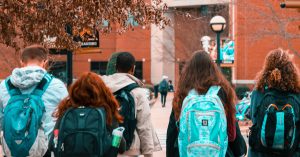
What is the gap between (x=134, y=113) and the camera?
532 cm

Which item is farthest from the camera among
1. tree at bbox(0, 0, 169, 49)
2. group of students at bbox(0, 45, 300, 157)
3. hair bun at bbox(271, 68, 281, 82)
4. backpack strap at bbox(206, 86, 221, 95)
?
tree at bbox(0, 0, 169, 49)

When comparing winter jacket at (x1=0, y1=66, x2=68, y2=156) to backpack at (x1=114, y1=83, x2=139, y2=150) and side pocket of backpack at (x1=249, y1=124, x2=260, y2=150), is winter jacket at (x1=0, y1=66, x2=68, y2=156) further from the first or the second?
side pocket of backpack at (x1=249, y1=124, x2=260, y2=150)

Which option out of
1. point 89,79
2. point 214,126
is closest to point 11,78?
point 89,79

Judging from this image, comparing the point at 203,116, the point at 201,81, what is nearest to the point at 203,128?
the point at 203,116

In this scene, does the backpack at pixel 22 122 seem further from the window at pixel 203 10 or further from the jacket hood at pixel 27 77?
the window at pixel 203 10

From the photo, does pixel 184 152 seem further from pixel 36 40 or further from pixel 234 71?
pixel 234 71

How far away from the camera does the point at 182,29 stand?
4306 cm

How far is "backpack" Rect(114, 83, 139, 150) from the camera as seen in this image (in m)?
5.25

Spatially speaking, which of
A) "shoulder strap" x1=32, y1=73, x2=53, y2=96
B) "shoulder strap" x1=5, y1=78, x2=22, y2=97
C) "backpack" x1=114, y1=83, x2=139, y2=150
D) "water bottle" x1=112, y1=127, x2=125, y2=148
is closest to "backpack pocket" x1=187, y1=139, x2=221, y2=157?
"water bottle" x1=112, y1=127, x2=125, y2=148

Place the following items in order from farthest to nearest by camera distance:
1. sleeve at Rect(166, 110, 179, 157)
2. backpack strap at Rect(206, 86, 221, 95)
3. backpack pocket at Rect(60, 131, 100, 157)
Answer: sleeve at Rect(166, 110, 179, 157) → backpack strap at Rect(206, 86, 221, 95) → backpack pocket at Rect(60, 131, 100, 157)

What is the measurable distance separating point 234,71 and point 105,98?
1714 inches

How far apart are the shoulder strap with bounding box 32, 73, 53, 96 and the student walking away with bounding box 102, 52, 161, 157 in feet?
1.87

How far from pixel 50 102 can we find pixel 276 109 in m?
2.24

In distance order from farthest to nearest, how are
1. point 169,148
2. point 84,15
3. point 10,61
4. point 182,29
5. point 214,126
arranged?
1. point 182,29
2. point 10,61
3. point 84,15
4. point 169,148
5. point 214,126
